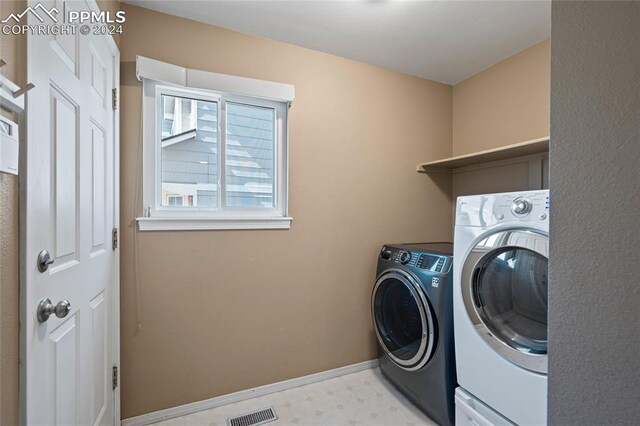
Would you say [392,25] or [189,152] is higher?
[392,25]

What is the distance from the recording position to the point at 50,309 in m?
0.83

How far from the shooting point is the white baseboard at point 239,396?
5.30 ft

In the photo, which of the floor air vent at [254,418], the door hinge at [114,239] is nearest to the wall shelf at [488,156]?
the floor air vent at [254,418]

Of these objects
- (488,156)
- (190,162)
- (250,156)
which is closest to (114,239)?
(190,162)

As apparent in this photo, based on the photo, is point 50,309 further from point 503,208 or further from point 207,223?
point 503,208

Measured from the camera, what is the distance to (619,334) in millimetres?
451

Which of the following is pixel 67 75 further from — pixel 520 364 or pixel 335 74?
pixel 520 364

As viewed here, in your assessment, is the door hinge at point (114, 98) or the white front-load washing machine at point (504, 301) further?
the door hinge at point (114, 98)

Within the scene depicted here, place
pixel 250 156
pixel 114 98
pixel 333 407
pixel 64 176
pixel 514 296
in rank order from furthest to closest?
pixel 250 156 < pixel 333 407 < pixel 114 98 < pixel 514 296 < pixel 64 176

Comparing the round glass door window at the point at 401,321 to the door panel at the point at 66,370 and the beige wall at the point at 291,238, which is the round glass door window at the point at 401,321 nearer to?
the beige wall at the point at 291,238

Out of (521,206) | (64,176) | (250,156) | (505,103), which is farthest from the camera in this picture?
(505,103)

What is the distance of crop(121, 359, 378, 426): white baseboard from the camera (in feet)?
5.30

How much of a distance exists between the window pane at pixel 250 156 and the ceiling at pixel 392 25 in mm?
502

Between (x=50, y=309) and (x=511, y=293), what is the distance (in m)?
1.66
